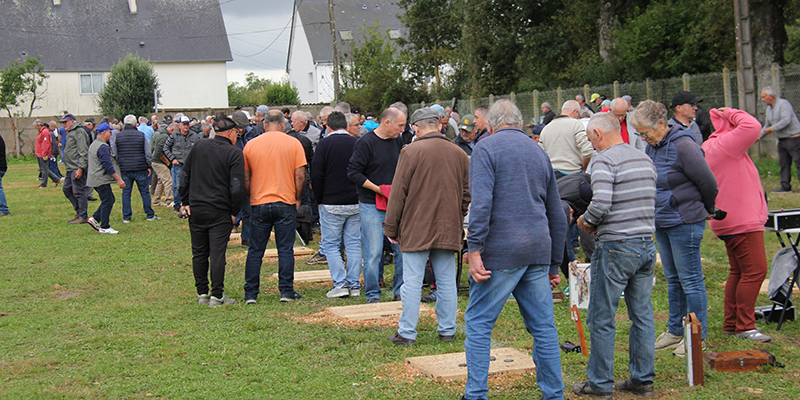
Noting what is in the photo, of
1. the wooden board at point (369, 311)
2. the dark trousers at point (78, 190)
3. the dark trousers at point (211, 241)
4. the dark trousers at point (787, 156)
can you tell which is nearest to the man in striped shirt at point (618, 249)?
the wooden board at point (369, 311)

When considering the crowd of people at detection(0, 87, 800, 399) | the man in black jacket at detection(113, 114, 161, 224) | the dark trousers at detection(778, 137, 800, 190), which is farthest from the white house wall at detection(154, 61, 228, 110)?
the crowd of people at detection(0, 87, 800, 399)

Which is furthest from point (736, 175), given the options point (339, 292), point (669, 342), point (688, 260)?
point (339, 292)

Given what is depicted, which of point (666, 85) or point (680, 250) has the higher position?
point (666, 85)

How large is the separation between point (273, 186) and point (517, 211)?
3.78m

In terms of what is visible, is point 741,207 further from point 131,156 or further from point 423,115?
point 131,156

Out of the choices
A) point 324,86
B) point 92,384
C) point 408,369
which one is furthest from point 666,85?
point 324,86

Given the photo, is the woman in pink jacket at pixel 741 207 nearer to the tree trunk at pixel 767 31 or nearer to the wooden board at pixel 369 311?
the wooden board at pixel 369 311

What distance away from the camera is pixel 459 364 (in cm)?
516

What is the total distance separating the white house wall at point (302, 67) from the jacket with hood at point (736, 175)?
55.9m

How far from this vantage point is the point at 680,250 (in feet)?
17.7

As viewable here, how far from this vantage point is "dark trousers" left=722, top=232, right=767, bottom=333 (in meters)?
5.69

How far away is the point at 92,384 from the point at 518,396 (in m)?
Answer: 3.05

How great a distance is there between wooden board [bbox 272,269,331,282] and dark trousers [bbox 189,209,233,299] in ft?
4.90

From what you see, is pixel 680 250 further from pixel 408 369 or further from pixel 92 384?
pixel 92 384
